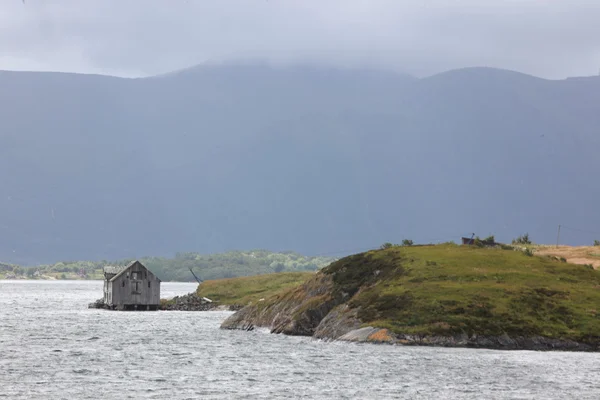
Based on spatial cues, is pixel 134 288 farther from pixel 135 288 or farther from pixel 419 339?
pixel 419 339

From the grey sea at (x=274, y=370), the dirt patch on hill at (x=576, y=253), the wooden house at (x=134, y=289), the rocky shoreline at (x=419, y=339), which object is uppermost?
the dirt patch on hill at (x=576, y=253)

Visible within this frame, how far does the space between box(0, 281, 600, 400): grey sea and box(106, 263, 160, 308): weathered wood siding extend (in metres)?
84.5

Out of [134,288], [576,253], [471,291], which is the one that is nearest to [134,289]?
[134,288]

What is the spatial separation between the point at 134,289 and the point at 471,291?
112 metres

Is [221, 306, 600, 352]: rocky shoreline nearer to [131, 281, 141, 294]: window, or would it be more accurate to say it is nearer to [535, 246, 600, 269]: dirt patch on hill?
[535, 246, 600, 269]: dirt patch on hill

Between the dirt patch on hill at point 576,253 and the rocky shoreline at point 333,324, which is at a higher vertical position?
the dirt patch on hill at point 576,253

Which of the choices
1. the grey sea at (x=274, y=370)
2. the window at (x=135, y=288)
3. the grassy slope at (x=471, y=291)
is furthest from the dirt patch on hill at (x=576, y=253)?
the window at (x=135, y=288)

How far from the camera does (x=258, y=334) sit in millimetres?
109000

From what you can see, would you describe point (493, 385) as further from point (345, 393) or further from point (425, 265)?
point (425, 265)

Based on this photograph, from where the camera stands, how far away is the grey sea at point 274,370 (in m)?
60.7

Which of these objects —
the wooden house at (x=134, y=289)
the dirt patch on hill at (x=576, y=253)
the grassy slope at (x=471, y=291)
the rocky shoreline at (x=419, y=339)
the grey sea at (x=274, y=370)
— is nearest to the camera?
the grey sea at (x=274, y=370)

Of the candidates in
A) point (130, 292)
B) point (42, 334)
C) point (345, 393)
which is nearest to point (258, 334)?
point (42, 334)

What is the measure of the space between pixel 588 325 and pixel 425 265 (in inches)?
892

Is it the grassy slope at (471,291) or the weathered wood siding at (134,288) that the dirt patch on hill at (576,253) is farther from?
the weathered wood siding at (134,288)
